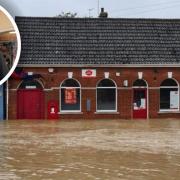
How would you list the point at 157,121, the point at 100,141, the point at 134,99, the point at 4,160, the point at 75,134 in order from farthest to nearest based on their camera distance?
1. the point at 134,99
2. the point at 157,121
3. the point at 75,134
4. the point at 100,141
5. the point at 4,160

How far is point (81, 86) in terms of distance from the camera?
35.1m

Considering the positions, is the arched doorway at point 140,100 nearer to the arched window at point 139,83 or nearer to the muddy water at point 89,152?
the arched window at point 139,83

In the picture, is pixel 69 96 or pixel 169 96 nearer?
pixel 69 96

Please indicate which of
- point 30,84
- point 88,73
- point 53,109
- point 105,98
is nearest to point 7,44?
point 53,109

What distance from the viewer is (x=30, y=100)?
34.8 m

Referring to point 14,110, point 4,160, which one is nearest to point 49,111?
point 14,110

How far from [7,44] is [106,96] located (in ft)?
72.7

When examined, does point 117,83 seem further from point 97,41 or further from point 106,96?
point 97,41

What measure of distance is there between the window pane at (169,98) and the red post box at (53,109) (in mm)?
6376

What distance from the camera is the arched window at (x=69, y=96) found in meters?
35.0

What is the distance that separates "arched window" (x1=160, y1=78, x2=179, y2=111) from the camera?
117 ft

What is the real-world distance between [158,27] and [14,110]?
35.5 ft

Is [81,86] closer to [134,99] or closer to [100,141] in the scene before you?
[134,99]

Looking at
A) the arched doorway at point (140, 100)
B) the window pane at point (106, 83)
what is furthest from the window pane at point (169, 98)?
the window pane at point (106, 83)
